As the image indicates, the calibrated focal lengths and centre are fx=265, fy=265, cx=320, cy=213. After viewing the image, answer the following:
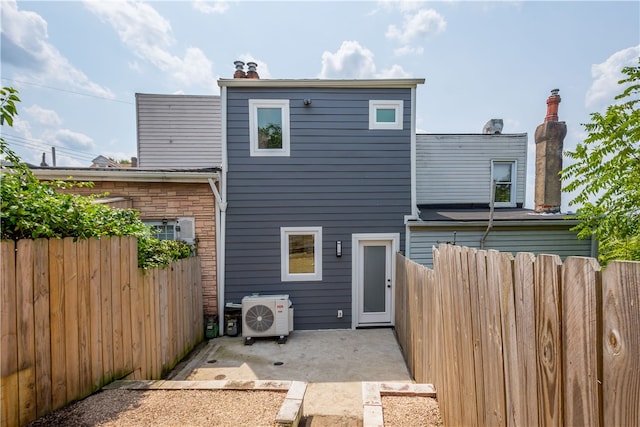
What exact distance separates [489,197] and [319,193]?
5404 millimetres

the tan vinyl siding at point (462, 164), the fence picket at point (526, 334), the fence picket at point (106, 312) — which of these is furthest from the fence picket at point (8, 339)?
the tan vinyl siding at point (462, 164)

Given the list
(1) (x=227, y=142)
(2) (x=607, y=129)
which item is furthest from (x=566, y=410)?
(1) (x=227, y=142)

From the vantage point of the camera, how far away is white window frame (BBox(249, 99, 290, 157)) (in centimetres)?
571

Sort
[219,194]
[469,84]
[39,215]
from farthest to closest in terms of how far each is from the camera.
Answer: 1. [469,84]
2. [219,194]
3. [39,215]

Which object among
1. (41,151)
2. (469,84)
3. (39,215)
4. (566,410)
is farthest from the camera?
(41,151)

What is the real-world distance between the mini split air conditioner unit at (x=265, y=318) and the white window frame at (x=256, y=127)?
3.04m

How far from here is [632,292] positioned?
0.75 meters

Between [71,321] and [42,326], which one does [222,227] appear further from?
[42,326]

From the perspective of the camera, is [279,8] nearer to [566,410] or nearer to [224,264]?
[224,264]

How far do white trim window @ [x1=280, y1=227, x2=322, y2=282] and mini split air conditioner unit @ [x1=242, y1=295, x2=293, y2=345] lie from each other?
26.8 inches

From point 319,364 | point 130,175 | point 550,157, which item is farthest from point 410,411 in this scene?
point 550,157

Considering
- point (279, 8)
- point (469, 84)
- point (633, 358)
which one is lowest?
point (633, 358)

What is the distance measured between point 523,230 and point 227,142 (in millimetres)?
6672

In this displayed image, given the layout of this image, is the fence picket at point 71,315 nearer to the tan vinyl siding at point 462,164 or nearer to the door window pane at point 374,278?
the door window pane at point 374,278
